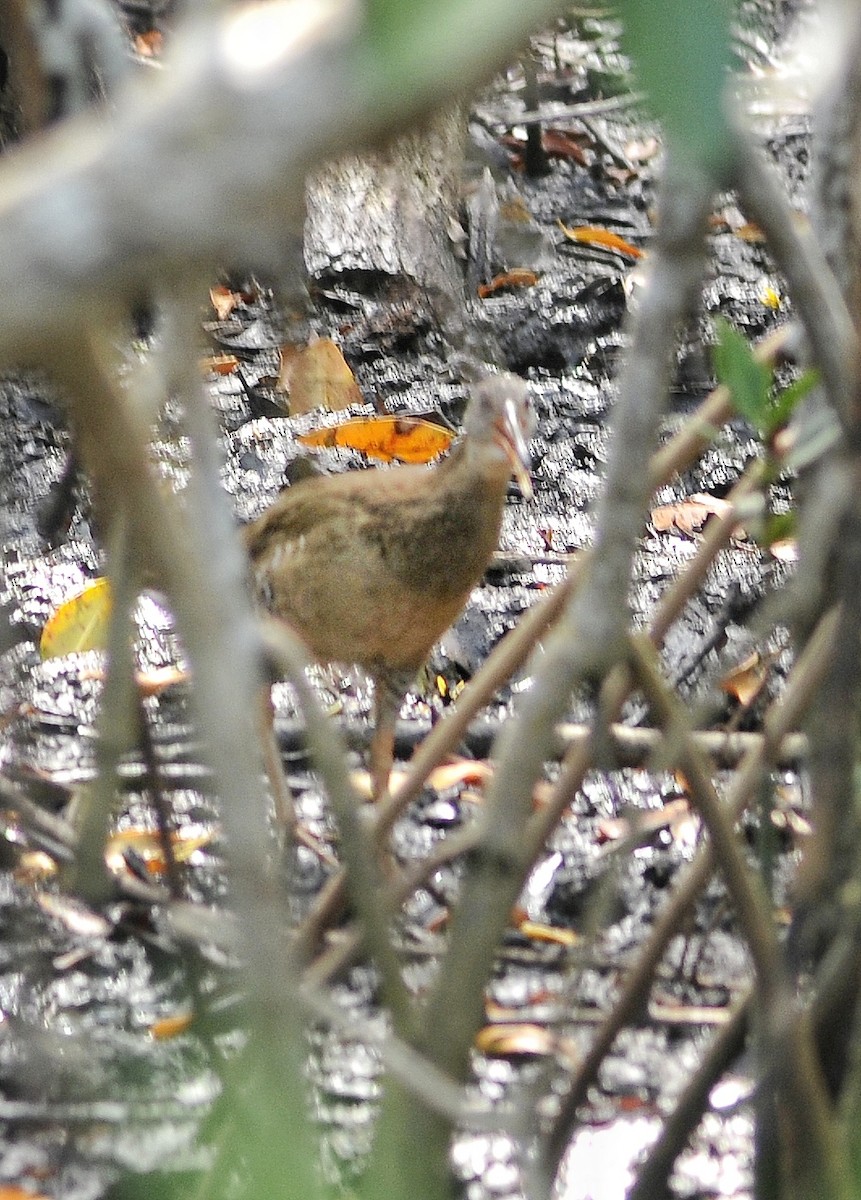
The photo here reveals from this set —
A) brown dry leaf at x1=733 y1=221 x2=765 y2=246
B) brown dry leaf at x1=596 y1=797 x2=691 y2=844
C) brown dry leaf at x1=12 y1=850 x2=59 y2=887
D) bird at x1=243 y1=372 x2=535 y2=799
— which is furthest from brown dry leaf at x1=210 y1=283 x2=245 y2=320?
brown dry leaf at x1=12 y1=850 x2=59 y2=887

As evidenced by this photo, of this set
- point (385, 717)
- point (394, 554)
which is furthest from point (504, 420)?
point (385, 717)

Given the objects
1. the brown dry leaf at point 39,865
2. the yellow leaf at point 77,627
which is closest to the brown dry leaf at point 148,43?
the yellow leaf at point 77,627

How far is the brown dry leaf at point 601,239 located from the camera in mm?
6344

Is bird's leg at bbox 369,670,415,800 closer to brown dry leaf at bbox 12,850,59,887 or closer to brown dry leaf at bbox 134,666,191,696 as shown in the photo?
brown dry leaf at bbox 134,666,191,696

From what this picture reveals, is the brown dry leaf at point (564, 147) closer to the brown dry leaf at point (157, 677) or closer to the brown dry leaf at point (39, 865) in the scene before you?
the brown dry leaf at point (157, 677)

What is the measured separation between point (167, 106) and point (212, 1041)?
4.00 ft

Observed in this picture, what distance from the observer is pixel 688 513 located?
4.55 meters

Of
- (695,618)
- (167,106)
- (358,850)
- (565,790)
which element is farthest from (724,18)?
(695,618)

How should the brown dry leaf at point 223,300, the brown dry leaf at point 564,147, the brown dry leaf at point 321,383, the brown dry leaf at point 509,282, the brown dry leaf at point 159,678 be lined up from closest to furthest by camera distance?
the brown dry leaf at point 159,678, the brown dry leaf at point 321,383, the brown dry leaf at point 223,300, the brown dry leaf at point 509,282, the brown dry leaf at point 564,147

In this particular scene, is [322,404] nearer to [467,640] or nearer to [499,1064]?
[467,640]

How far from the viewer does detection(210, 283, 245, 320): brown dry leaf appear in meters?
5.77

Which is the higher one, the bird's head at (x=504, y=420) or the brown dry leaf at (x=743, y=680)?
the bird's head at (x=504, y=420)

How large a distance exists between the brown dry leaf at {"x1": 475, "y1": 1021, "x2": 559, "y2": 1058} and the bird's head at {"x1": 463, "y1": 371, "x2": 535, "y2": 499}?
3.98ft

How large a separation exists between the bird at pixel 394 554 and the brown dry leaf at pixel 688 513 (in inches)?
43.7
